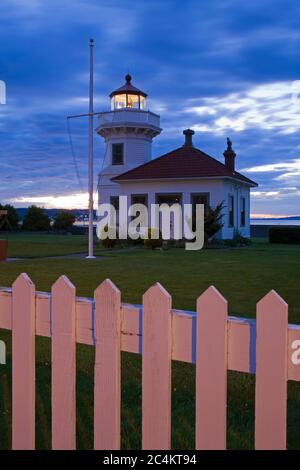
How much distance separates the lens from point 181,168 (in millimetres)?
30969

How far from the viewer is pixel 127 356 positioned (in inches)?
245

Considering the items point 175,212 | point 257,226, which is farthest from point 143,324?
point 257,226

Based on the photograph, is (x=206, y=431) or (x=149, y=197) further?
(x=149, y=197)

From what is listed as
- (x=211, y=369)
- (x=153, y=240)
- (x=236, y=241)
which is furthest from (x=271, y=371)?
(x=236, y=241)

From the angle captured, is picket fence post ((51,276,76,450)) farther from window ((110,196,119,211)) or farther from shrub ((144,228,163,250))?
window ((110,196,119,211))

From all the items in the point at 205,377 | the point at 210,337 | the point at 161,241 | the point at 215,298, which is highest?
the point at 161,241

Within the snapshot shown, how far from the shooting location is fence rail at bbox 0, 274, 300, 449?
219 cm

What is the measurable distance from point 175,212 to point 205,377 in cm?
2852

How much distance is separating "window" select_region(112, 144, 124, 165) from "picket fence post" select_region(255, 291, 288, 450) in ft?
105

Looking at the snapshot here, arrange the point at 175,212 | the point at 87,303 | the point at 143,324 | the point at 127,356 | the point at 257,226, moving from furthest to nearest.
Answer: the point at 257,226 < the point at 175,212 < the point at 127,356 < the point at 87,303 < the point at 143,324

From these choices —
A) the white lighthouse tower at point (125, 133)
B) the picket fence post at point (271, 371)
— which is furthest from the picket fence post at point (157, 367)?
the white lighthouse tower at point (125, 133)

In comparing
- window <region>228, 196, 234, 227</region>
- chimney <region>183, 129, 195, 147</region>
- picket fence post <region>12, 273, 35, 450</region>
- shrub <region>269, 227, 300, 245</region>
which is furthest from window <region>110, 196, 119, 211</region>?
picket fence post <region>12, 273, 35, 450</region>
